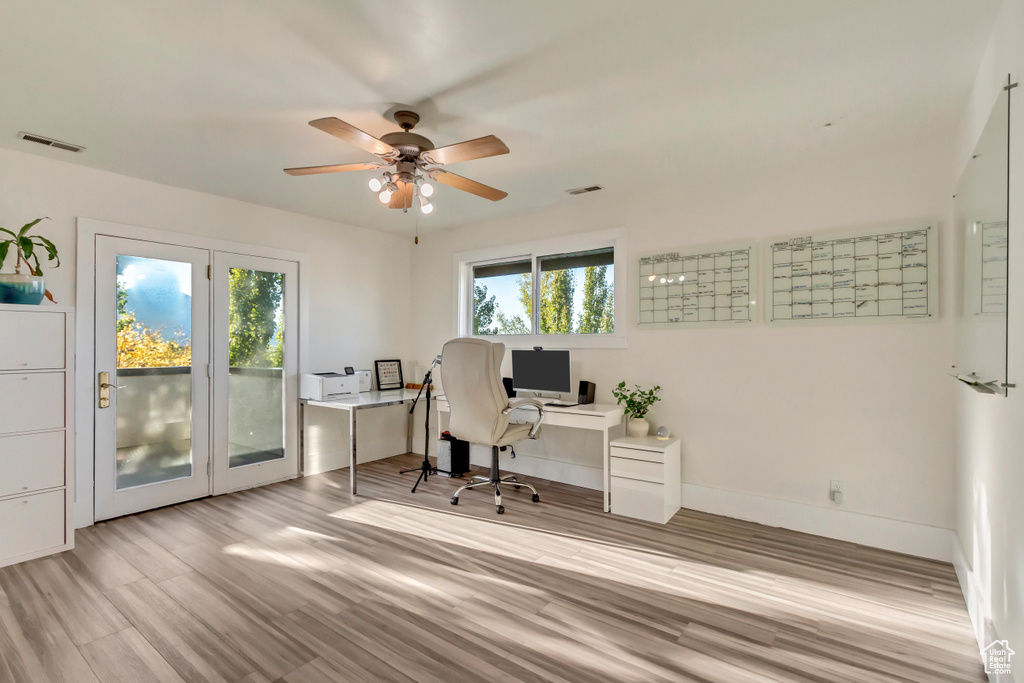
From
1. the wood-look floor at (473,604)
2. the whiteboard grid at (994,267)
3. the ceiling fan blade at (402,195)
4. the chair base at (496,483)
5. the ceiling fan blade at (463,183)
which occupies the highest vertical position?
the ceiling fan blade at (463,183)

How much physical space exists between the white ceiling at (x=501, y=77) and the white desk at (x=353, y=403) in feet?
6.44

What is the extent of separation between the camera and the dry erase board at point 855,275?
3080 mm

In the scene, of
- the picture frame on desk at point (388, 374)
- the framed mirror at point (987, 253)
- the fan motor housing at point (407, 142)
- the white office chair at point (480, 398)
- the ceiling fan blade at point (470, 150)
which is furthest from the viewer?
the picture frame on desk at point (388, 374)

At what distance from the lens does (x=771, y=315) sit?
3.58 m

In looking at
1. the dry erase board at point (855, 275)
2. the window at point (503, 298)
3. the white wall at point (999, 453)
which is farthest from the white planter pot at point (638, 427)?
the white wall at point (999, 453)

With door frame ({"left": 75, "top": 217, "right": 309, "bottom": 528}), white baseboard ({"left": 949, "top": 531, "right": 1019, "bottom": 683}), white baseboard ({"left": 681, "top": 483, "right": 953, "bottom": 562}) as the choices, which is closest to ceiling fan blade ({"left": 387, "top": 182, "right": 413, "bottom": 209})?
door frame ({"left": 75, "top": 217, "right": 309, "bottom": 528})

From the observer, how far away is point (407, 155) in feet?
9.14

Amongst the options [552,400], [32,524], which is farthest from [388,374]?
[32,524]

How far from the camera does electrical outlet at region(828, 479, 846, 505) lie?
3.31m

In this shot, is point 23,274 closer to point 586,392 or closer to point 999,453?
point 586,392

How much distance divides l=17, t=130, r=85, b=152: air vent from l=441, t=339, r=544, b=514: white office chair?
2.69 m

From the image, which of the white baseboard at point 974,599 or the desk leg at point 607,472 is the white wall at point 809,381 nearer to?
the white baseboard at point 974,599

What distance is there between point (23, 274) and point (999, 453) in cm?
506

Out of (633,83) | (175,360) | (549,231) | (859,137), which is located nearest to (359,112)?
(633,83)
